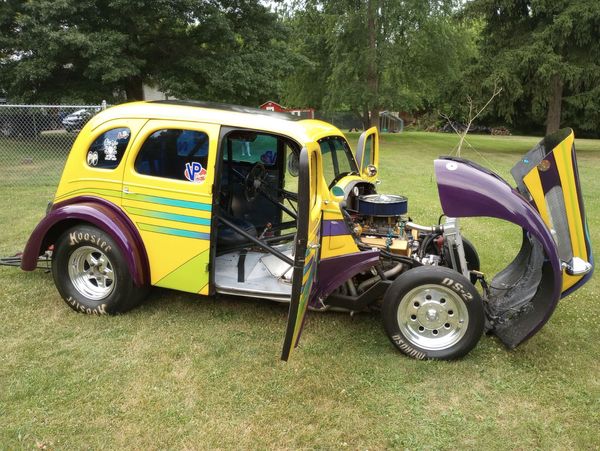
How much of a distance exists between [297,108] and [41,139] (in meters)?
21.3

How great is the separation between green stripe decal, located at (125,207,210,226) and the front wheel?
1599 mm

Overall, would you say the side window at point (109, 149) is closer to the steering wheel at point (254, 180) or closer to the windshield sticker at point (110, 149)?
the windshield sticker at point (110, 149)

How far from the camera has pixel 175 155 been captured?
158 inches

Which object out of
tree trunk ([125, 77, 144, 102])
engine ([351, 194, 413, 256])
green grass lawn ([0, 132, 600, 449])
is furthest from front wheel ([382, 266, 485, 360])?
tree trunk ([125, 77, 144, 102])

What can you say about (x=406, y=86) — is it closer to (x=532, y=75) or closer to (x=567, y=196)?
(x=532, y=75)

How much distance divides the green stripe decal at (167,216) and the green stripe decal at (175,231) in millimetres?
84

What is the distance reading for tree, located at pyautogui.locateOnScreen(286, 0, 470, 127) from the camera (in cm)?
2311

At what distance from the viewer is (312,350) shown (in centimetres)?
383

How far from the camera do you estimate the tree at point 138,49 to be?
15.2 meters

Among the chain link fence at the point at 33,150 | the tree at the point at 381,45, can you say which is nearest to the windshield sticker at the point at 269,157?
the chain link fence at the point at 33,150

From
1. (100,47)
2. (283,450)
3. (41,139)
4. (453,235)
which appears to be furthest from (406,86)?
(283,450)

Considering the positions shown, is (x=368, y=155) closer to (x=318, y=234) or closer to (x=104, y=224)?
(x=318, y=234)

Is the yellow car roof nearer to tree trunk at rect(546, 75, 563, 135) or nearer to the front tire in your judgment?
the front tire

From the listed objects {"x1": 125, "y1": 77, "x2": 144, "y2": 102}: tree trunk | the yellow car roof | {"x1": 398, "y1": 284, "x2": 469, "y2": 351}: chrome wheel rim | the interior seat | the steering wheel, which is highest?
{"x1": 125, "y1": 77, "x2": 144, "y2": 102}: tree trunk
